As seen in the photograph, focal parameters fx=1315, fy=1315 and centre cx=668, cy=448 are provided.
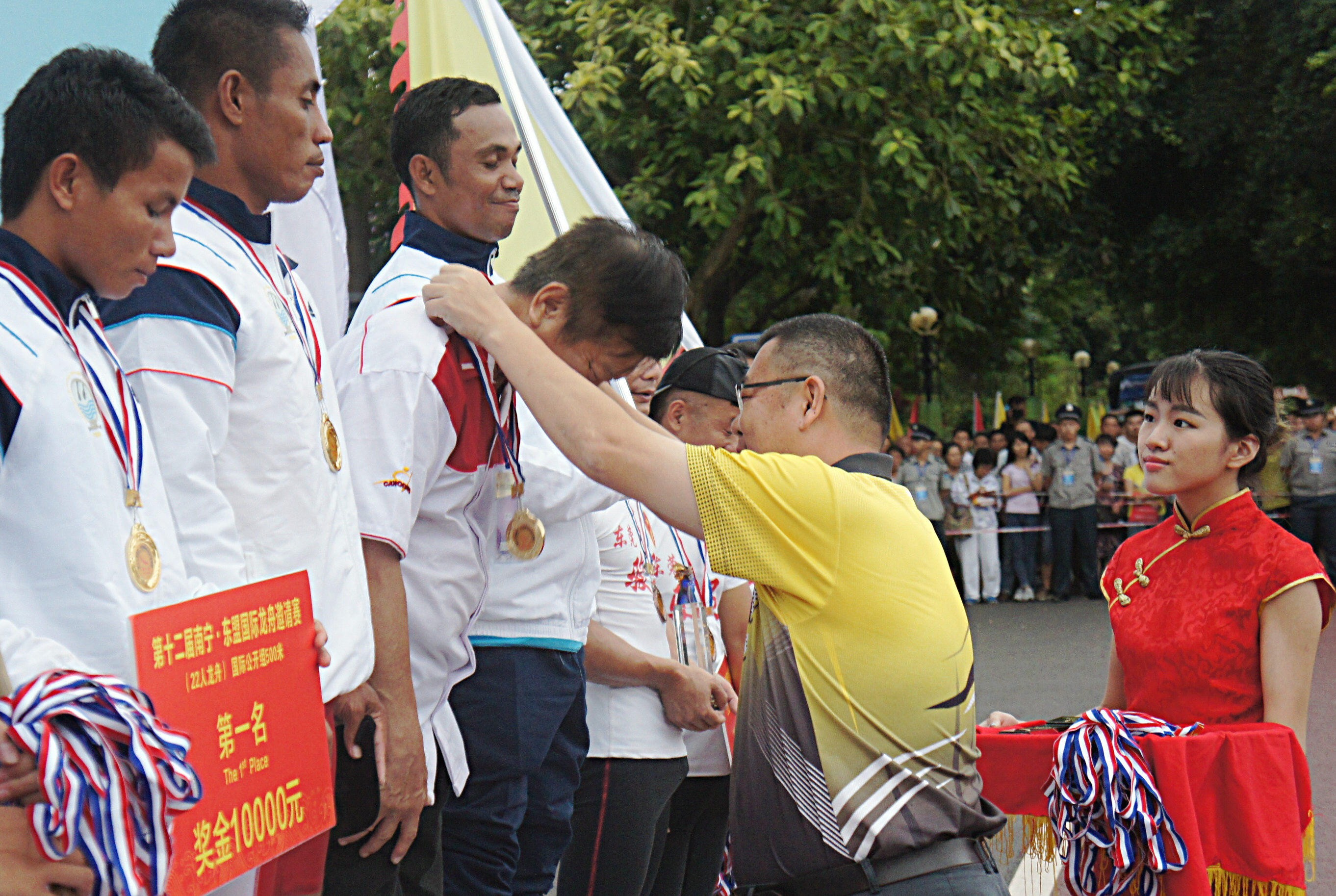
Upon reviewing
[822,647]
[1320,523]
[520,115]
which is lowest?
[1320,523]

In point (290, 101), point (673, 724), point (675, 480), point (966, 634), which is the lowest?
point (673, 724)

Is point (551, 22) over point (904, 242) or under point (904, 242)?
over

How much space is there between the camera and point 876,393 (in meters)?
2.69

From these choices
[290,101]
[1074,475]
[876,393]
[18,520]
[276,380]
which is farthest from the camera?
[1074,475]

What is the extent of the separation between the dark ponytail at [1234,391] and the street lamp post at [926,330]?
1222cm

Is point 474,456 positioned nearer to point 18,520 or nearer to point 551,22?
point 18,520

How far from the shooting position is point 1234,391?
11.1 feet

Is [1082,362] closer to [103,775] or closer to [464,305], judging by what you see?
[464,305]

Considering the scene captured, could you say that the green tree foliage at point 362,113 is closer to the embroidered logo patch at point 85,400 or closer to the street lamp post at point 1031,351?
the embroidered logo patch at point 85,400

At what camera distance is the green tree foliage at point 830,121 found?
11.3m

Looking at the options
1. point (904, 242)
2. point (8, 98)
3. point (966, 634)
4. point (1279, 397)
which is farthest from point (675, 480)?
point (1279, 397)

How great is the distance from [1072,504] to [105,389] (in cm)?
1348

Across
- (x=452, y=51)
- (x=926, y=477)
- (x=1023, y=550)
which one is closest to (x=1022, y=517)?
(x=1023, y=550)

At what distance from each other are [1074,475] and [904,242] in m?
3.44
